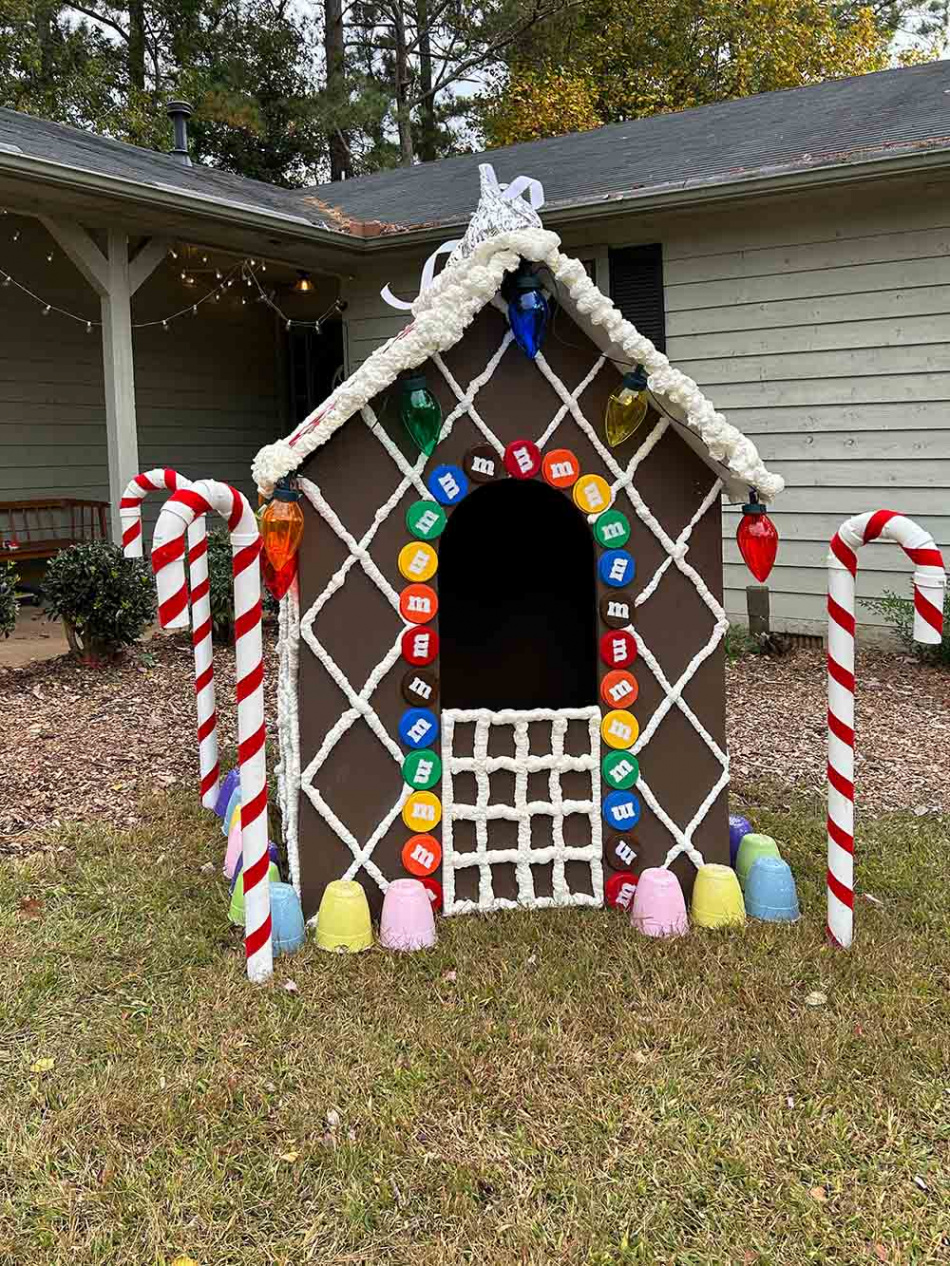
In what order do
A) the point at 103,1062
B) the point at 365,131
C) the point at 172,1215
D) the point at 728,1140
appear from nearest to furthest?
the point at 172,1215
the point at 728,1140
the point at 103,1062
the point at 365,131

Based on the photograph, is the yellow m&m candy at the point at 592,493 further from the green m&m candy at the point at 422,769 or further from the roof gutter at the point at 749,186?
the roof gutter at the point at 749,186

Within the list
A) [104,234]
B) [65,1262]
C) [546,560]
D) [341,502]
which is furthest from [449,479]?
[104,234]

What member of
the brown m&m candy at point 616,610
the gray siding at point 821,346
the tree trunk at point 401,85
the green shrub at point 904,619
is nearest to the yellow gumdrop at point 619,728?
the brown m&m candy at point 616,610

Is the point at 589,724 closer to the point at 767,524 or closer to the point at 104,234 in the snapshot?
the point at 767,524

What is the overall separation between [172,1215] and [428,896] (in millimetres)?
1293

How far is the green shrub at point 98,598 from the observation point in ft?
21.6

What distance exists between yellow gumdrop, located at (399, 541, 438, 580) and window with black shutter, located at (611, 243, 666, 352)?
18.8 ft

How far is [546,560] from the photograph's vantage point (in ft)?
14.0

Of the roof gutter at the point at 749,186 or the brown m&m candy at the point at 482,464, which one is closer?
the brown m&m candy at the point at 482,464

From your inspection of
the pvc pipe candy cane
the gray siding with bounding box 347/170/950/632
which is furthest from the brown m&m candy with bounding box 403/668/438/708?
the gray siding with bounding box 347/170/950/632

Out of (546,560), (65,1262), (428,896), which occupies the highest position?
(546,560)

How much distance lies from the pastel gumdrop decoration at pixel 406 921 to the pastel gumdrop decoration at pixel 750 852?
110cm

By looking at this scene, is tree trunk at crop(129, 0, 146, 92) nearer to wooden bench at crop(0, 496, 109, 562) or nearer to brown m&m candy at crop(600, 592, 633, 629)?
wooden bench at crop(0, 496, 109, 562)

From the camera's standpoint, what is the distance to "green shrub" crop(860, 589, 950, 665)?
23.3 ft
